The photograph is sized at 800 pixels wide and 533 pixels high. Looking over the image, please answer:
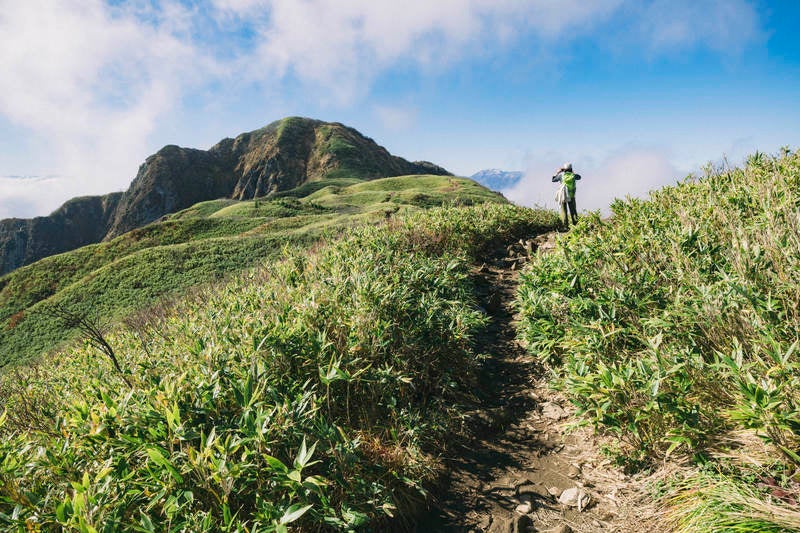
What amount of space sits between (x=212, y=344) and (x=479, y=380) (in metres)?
3.58

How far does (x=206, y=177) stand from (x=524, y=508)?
144 m

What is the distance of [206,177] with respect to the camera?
128 metres

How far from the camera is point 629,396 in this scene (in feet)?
11.1

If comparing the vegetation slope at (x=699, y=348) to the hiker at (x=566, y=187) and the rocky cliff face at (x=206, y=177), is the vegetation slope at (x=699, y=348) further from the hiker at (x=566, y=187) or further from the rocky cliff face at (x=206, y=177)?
the rocky cliff face at (x=206, y=177)

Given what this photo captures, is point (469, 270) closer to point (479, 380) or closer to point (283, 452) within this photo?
point (479, 380)

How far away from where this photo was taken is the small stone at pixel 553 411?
4818 millimetres

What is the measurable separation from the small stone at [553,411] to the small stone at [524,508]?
1.45m

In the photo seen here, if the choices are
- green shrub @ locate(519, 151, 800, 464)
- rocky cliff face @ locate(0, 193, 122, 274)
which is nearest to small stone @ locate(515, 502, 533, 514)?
green shrub @ locate(519, 151, 800, 464)

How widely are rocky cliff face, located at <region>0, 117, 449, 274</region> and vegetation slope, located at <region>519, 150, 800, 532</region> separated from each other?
4049 inches

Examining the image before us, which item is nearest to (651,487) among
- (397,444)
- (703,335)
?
(703,335)

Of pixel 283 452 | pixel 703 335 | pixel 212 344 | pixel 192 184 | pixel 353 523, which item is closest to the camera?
pixel 353 523

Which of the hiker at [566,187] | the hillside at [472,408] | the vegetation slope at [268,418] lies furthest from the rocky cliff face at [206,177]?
the hillside at [472,408]

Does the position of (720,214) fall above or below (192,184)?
below

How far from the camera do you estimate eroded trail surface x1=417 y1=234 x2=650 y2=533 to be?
3426 mm
